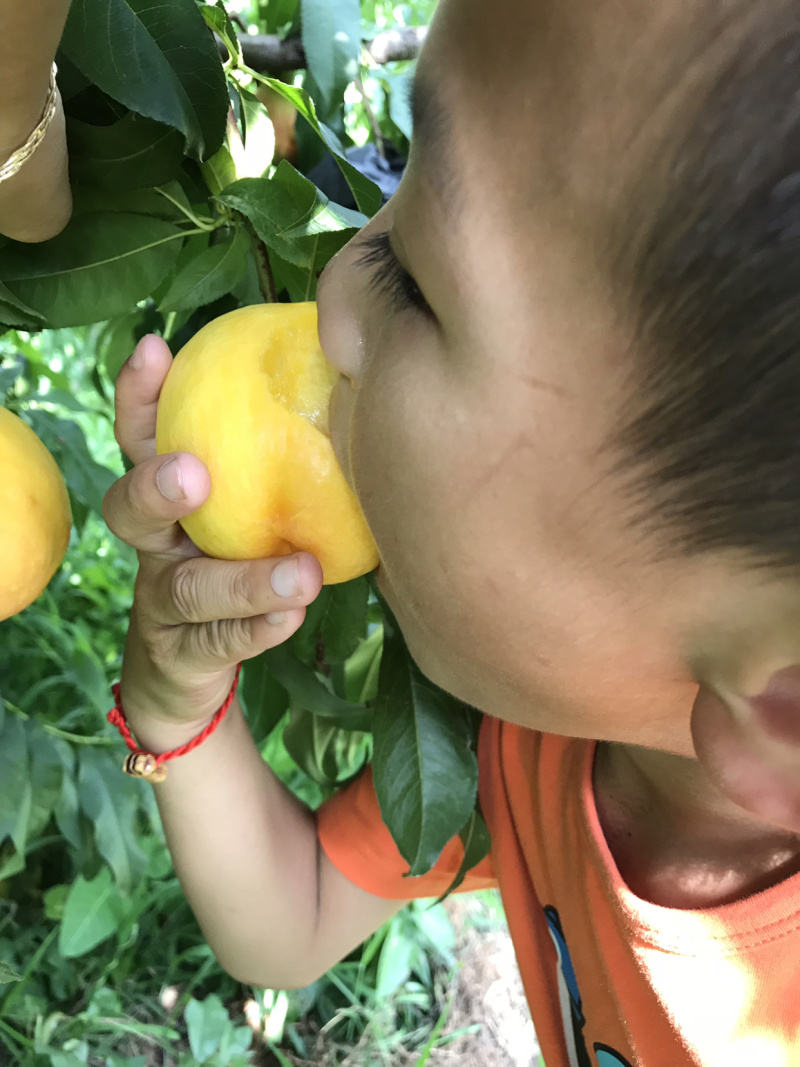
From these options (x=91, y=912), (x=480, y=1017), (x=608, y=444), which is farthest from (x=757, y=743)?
(x=480, y=1017)

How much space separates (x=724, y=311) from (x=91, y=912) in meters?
1.34

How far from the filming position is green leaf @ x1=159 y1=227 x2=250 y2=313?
2.17 ft

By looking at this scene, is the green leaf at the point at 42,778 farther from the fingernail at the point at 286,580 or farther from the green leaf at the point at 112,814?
the fingernail at the point at 286,580

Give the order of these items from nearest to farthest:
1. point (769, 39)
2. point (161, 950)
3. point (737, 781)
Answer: point (769, 39) < point (737, 781) < point (161, 950)

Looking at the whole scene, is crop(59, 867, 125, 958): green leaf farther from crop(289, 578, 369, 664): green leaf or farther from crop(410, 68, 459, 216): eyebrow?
crop(410, 68, 459, 216): eyebrow

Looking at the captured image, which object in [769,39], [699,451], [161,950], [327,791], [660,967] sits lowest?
[161,950]

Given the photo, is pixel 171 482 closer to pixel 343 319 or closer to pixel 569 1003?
pixel 343 319

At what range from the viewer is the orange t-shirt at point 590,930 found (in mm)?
675

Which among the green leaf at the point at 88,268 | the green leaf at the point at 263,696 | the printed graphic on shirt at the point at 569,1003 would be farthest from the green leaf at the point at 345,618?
the printed graphic on shirt at the point at 569,1003

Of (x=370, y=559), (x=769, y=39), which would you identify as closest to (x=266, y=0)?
(x=370, y=559)

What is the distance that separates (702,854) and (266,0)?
944 mm

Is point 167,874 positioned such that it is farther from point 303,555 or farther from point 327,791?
point 303,555

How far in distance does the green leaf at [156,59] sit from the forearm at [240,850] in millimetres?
558

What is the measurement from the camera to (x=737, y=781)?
0.47m
